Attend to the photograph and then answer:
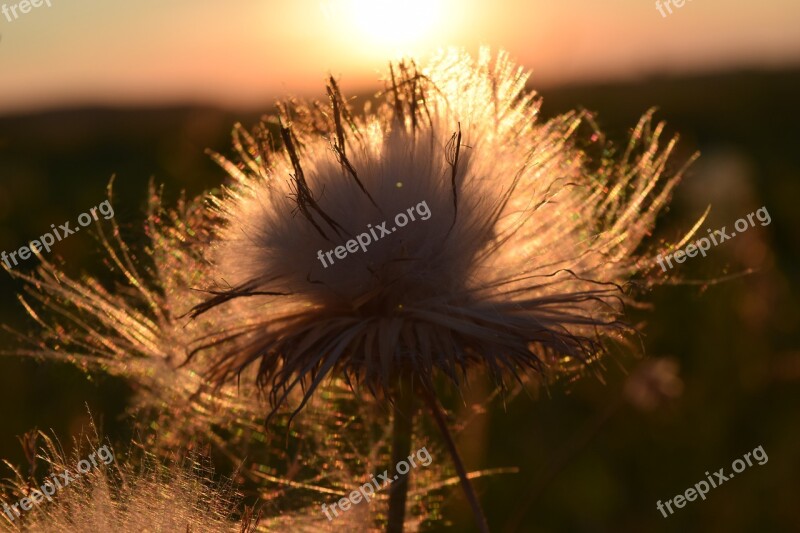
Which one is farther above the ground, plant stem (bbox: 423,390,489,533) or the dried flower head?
the dried flower head

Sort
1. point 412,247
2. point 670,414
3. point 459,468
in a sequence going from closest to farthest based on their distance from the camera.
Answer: point 459,468 < point 412,247 < point 670,414

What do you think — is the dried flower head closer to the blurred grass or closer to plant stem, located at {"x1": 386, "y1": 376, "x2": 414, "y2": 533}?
plant stem, located at {"x1": 386, "y1": 376, "x2": 414, "y2": 533}

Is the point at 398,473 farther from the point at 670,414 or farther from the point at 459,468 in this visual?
the point at 670,414

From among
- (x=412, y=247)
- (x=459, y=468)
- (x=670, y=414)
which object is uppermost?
(x=412, y=247)

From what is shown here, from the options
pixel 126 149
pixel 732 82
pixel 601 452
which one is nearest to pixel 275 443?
pixel 601 452

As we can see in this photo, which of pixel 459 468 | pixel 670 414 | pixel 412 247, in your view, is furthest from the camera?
pixel 670 414

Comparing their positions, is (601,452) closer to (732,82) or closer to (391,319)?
(391,319)

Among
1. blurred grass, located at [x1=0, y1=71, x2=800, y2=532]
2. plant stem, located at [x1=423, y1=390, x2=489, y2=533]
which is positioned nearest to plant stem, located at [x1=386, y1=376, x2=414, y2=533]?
plant stem, located at [x1=423, y1=390, x2=489, y2=533]

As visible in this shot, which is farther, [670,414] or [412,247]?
[670,414]

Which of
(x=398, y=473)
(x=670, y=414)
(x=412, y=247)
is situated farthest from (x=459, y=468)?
(x=670, y=414)

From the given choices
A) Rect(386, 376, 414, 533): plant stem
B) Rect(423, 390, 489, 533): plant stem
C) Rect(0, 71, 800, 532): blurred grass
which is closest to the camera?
Rect(423, 390, 489, 533): plant stem
